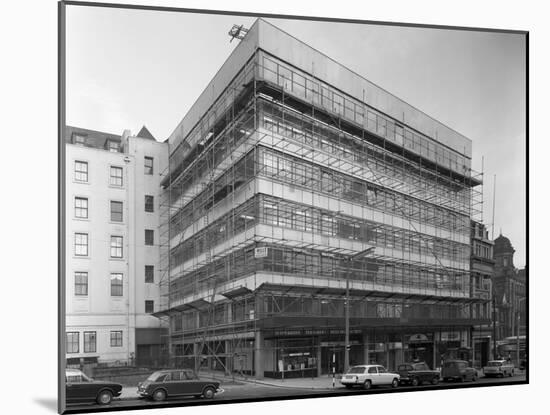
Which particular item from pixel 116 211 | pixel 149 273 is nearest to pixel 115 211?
pixel 116 211

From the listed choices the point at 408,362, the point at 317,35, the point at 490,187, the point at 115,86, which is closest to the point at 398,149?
the point at 490,187

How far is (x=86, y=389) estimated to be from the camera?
18047 mm

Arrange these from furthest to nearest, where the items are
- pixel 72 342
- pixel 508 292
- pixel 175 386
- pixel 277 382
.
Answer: pixel 508 292 < pixel 277 382 < pixel 175 386 < pixel 72 342

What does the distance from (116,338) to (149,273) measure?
86.0 inches

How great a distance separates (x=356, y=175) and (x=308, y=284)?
398 centimetres

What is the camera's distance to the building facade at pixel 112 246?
18.5 meters

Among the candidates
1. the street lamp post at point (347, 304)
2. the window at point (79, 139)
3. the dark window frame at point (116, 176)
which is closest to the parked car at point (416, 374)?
the street lamp post at point (347, 304)

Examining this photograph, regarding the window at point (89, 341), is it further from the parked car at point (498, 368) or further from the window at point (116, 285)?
the parked car at point (498, 368)

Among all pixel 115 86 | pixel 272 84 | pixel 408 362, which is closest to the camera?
pixel 115 86

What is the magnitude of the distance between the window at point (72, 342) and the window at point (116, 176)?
4.20 m

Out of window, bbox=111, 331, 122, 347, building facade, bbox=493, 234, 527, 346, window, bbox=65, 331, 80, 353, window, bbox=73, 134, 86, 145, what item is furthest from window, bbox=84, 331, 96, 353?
building facade, bbox=493, 234, 527, 346

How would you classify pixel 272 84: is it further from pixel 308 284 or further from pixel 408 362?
pixel 408 362

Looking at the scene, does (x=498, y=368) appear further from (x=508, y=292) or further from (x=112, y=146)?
(x=112, y=146)

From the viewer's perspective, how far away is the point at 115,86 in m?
19.4
